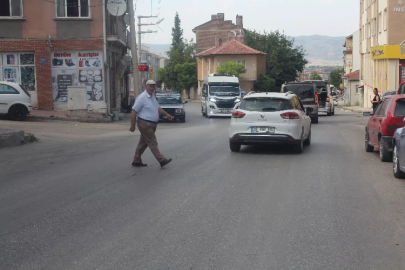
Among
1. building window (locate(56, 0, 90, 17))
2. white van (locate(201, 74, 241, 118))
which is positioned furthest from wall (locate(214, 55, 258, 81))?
building window (locate(56, 0, 90, 17))

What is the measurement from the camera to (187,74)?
8631 centimetres

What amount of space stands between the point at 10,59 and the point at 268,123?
18922 mm

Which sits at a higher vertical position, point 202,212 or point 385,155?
point 385,155

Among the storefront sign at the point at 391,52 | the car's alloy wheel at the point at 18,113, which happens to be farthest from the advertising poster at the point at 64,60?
the storefront sign at the point at 391,52

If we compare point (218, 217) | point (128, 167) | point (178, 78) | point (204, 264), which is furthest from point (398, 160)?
point (178, 78)

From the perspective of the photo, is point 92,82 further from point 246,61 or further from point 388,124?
point 246,61

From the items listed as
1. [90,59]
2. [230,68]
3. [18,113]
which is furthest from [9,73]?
[230,68]

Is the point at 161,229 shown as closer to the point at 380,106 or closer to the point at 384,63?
the point at 380,106

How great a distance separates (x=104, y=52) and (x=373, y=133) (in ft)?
59.7

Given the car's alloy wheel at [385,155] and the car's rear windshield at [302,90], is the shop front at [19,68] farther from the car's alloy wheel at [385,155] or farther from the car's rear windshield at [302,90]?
the car's alloy wheel at [385,155]

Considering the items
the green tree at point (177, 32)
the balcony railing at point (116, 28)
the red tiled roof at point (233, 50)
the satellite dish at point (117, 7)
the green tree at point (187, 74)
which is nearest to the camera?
the satellite dish at point (117, 7)

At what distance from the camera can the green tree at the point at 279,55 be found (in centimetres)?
8112

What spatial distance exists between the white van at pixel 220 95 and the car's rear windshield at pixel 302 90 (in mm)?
4230

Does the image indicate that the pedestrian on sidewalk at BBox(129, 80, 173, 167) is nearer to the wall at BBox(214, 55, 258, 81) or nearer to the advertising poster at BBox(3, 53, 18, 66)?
the advertising poster at BBox(3, 53, 18, 66)
